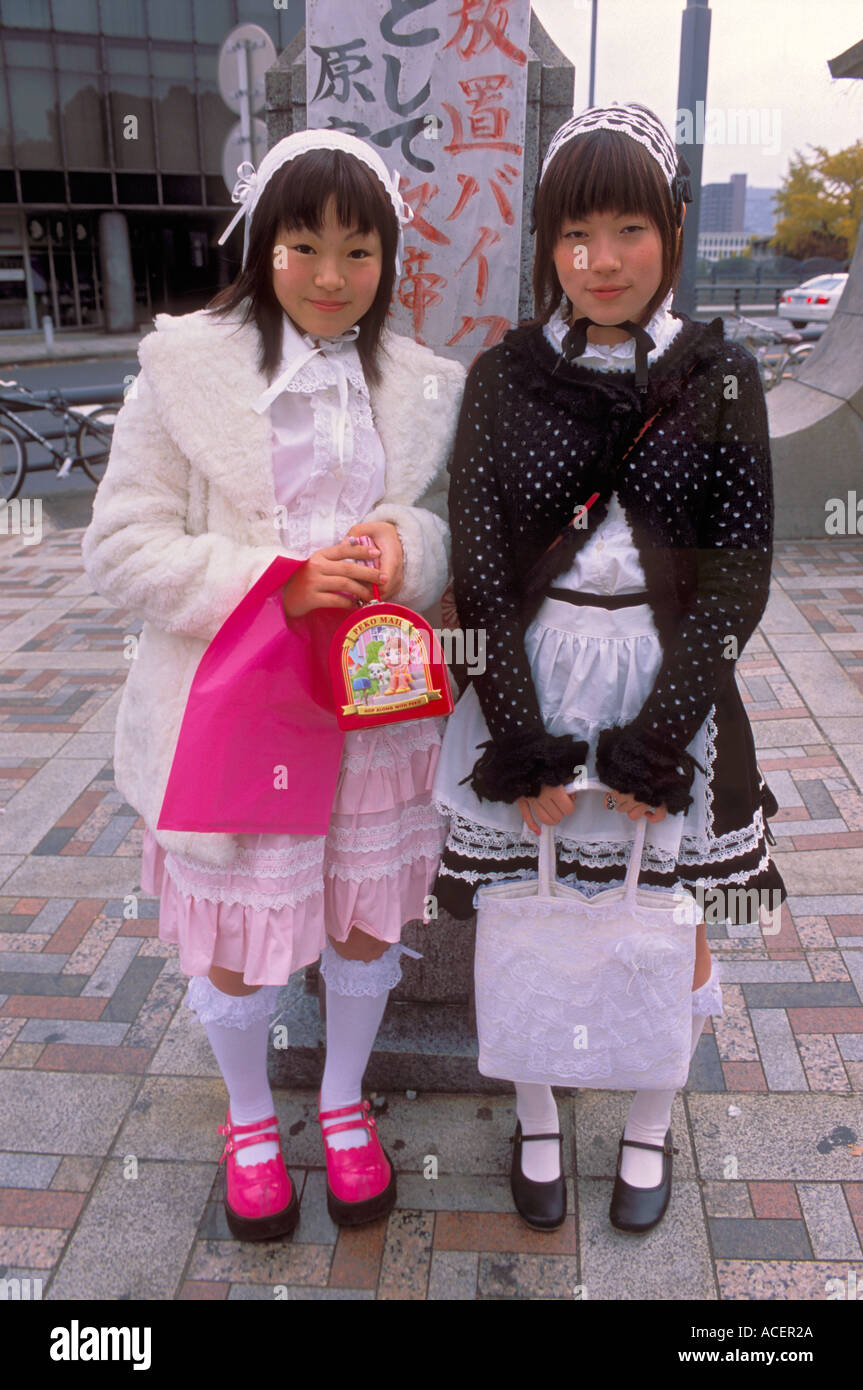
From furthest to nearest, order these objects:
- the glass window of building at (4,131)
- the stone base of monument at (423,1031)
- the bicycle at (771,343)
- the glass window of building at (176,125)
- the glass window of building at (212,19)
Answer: the glass window of building at (176,125) < the glass window of building at (212,19) < the glass window of building at (4,131) < the bicycle at (771,343) < the stone base of monument at (423,1031)

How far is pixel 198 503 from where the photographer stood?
5.81 ft

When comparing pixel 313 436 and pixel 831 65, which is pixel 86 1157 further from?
pixel 831 65

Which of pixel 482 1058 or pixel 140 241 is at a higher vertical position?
pixel 140 241

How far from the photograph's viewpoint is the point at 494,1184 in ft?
7.19

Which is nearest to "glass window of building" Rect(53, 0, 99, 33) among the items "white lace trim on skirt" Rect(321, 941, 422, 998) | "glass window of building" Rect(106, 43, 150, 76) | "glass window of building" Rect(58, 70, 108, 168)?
"glass window of building" Rect(106, 43, 150, 76)

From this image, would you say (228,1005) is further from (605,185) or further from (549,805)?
(605,185)

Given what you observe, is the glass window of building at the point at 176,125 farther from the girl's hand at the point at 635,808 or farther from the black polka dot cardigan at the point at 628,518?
the girl's hand at the point at 635,808

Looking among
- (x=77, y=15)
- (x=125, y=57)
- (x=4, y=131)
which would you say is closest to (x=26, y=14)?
(x=77, y=15)

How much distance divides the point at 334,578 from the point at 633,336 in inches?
23.4

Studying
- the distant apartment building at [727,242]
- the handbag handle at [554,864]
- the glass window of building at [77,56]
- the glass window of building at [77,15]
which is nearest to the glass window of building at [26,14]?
the glass window of building at [77,15]

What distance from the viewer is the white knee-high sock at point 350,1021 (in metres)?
2.06

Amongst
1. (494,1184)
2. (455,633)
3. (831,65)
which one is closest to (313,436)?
(455,633)
